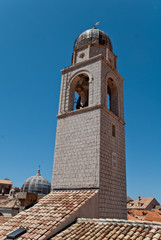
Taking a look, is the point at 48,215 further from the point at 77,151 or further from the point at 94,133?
the point at 94,133

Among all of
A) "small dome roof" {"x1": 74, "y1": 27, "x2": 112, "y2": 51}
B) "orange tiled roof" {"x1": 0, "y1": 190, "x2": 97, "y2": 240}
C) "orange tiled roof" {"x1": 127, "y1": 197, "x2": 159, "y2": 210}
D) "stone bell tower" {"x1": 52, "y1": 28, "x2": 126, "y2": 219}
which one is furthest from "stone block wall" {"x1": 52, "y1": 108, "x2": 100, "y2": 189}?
"orange tiled roof" {"x1": 127, "y1": 197, "x2": 159, "y2": 210}

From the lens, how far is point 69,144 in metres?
12.3

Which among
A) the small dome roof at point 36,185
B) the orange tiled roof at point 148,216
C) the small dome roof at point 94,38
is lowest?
the orange tiled roof at point 148,216

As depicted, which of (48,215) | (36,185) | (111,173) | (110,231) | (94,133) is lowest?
(110,231)

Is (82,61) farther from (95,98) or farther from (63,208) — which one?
(63,208)

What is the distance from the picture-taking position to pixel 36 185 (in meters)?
21.5

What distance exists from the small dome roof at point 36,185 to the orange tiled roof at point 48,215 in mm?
11213

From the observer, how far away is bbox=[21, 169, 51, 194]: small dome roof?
21250 millimetres

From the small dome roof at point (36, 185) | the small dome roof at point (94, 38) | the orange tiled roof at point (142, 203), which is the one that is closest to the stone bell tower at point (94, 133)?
the small dome roof at point (94, 38)

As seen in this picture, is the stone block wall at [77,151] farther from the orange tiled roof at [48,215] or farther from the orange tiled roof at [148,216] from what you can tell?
the orange tiled roof at [148,216]

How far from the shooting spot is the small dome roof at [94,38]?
1519 centimetres

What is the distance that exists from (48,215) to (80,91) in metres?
9.63

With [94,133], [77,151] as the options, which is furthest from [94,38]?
[77,151]

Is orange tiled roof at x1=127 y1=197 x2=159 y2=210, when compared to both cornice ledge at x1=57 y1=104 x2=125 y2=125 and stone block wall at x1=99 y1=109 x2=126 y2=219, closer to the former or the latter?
stone block wall at x1=99 y1=109 x2=126 y2=219
